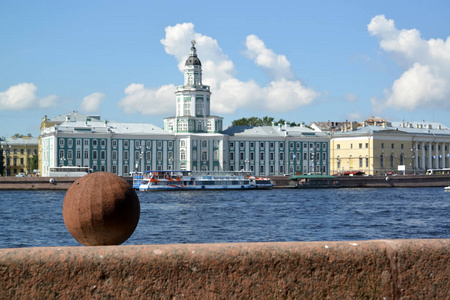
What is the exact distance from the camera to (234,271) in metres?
3.58

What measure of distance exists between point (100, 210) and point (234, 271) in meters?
1.41

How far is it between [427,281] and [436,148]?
91770 mm

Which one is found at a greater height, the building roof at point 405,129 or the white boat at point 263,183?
the building roof at point 405,129

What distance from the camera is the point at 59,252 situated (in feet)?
11.3

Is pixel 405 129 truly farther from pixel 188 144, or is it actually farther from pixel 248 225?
pixel 248 225

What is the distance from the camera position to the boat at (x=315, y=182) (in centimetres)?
6919

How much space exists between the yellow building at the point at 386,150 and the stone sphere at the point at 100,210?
80.6 meters

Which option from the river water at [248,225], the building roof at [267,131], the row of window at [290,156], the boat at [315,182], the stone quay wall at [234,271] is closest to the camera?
the stone quay wall at [234,271]

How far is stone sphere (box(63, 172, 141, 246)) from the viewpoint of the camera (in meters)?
4.74

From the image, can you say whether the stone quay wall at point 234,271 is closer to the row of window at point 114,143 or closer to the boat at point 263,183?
the boat at point 263,183

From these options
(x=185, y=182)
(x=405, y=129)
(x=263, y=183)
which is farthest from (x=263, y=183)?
(x=405, y=129)

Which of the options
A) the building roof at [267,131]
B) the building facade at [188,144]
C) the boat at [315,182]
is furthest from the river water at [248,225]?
the building roof at [267,131]

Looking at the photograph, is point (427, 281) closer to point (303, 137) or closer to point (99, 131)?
point (99, 131)

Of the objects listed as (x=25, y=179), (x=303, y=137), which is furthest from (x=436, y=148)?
(x=25, y=179)
